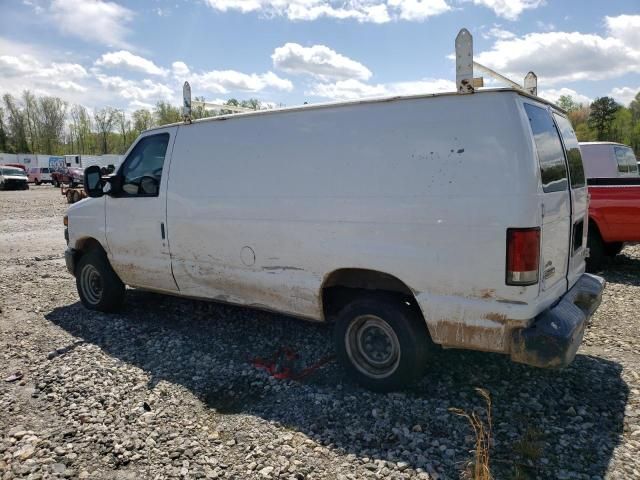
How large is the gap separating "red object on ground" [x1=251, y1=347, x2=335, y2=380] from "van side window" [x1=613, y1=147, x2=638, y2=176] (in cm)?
743

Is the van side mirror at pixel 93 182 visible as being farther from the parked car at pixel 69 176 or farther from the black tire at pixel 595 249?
the parked car at pixel 69 176

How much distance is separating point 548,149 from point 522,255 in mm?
951

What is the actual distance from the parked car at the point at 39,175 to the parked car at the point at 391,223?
49379mm

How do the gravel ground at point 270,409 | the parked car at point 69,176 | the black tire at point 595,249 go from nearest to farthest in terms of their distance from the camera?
the gravel ground at point 270,409
the black tire at point 595,249
the parked car at point 69,176

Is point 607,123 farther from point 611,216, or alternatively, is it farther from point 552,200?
point 552,200

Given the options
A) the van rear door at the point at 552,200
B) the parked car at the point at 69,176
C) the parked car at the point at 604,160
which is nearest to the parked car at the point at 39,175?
the parked car at the point at 69,176

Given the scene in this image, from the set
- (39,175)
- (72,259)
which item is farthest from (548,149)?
(39,175)

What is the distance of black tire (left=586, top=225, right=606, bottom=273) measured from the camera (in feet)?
25.4

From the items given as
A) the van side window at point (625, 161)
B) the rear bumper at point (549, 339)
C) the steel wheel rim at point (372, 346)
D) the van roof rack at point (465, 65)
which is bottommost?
the steel wheel rim at point (372, 346)

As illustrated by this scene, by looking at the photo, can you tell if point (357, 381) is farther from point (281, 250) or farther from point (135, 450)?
point (135, 450)

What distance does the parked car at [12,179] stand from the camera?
121 ft

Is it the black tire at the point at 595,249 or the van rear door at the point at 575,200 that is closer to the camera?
the van rear door at the point at 575,200

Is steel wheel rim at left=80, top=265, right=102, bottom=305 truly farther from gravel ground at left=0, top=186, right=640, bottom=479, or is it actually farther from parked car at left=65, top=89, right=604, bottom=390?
parked car at left=65, top=89, right=604, bottom=390

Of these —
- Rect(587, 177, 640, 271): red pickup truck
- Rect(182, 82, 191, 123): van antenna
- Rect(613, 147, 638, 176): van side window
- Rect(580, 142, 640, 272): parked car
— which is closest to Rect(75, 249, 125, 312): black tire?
Rect(182, 82, 191, 123): van antenna
